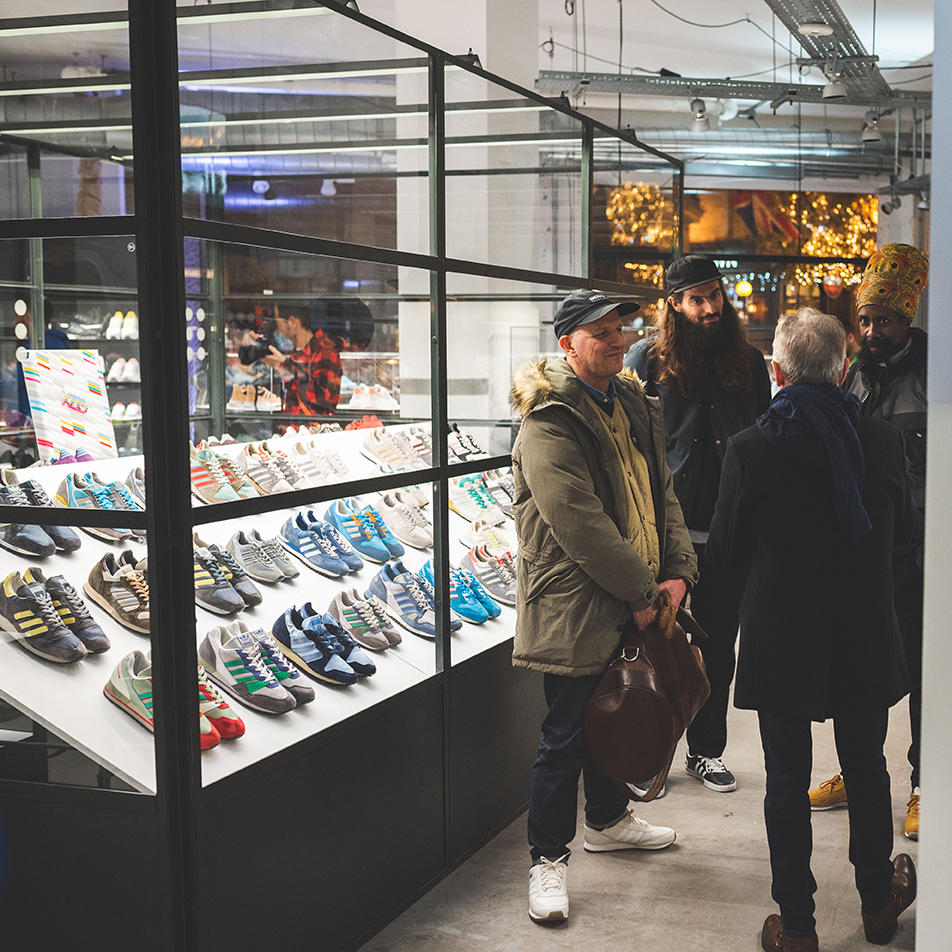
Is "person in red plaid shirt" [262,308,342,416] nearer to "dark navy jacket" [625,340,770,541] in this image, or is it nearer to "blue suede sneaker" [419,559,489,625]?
"blue suede sneaker" [419,559,489,625]

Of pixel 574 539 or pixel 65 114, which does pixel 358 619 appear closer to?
pixel 574 539

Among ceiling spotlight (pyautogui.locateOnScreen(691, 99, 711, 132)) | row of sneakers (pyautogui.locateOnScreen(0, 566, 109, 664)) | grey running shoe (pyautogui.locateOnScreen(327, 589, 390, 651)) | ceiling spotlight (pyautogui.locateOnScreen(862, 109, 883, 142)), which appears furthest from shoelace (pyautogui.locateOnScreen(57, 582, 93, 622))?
ceiling spotlight (pyautogui.locateOnScreen(862, 109, 883, 142))

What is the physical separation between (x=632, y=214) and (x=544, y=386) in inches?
90.1

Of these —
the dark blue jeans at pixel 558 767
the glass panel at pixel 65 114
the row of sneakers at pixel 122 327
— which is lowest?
the dark blue jeans at pixel 558 767

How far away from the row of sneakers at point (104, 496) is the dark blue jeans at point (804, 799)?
146 cm

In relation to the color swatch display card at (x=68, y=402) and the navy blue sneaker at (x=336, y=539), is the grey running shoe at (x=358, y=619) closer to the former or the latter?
the navy blue sneaker at (x=336, y=539)

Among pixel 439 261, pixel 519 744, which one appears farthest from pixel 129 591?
pixel 519 744

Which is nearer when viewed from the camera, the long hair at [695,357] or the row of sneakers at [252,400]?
the row of sneakers at [252,400]

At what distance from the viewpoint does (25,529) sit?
84.7 inches

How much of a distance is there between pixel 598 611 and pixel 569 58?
7200 millimetres

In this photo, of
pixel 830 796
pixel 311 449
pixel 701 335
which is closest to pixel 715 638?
pixel 830 796

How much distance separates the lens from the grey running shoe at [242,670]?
2.19 metres

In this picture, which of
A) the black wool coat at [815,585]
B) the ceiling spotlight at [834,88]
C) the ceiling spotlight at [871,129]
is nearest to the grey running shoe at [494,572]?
the black wool coat at [815,585]

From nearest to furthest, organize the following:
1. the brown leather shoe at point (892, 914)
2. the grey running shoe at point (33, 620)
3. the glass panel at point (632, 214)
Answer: the grey running shoe at point (33, 620) < the brown leather shoe at point (892, 914) < the glass panel at point (632, 214)
